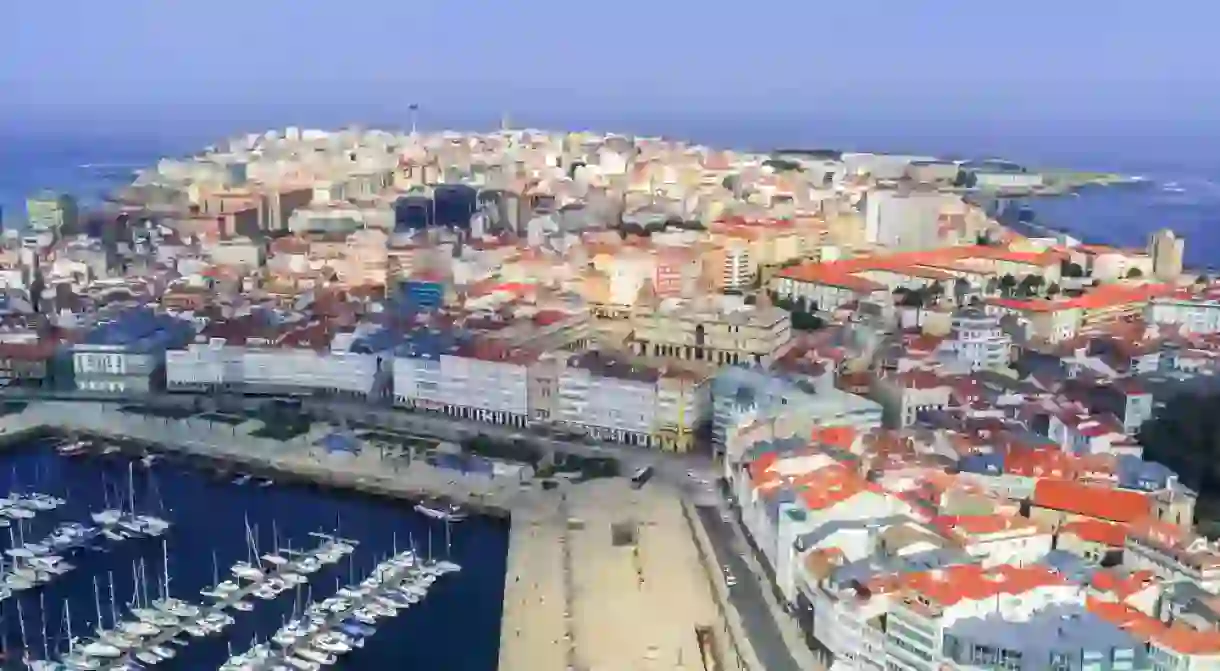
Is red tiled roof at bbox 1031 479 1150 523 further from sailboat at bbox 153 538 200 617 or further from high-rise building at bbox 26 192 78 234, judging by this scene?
high-rise building at bbox 26 192 78 234

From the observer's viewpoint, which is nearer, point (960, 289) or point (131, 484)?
point (131, 484)

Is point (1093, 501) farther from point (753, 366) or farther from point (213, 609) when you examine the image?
point (213, 609)

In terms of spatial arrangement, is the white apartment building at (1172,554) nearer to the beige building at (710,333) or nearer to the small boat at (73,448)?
the beige building at (710,333)

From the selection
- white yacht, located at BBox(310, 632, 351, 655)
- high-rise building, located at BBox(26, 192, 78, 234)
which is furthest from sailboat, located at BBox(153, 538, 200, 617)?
high-rise building, located at BBox(26, 192, 78, 234)

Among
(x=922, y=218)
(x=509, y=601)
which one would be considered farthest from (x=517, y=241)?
(x=509, y=601)

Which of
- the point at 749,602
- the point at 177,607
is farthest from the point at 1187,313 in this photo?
the point at 177,607

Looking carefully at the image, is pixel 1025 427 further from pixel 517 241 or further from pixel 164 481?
pixel 517 241
